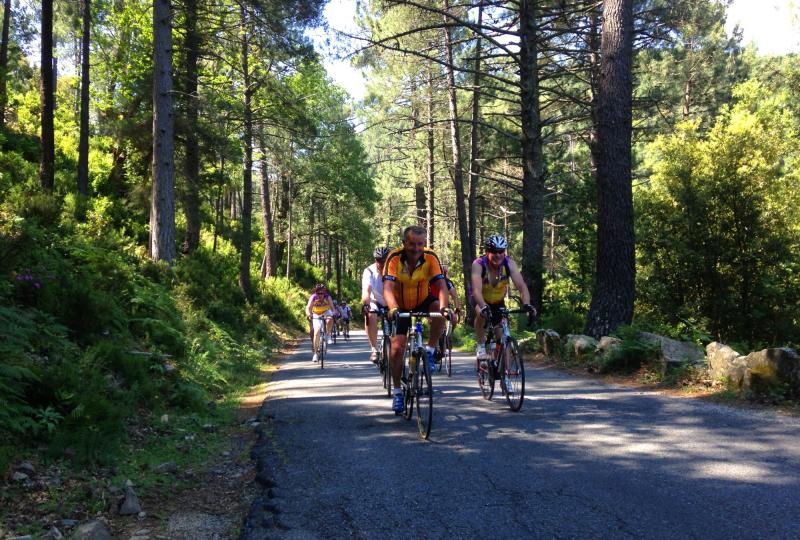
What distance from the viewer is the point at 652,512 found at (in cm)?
348

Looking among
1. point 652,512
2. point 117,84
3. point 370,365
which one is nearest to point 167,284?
point 370,365

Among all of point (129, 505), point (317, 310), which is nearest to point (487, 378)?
point (129, 505)

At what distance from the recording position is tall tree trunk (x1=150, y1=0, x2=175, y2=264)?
507 inches

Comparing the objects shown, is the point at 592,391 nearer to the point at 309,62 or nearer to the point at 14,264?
the point at 14,264

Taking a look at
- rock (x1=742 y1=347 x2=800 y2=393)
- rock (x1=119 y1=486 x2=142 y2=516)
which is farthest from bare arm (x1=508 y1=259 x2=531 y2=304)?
rock (x1=119 y1=486 x2=142 y2=516)

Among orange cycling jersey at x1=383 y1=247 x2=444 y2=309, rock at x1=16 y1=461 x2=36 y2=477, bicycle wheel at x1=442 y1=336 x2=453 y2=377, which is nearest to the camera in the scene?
rock at x1=16 y1=461 x2=36 y2=477

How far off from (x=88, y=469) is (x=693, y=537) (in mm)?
4244

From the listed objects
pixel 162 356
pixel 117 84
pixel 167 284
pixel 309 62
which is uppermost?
pixel 117 84

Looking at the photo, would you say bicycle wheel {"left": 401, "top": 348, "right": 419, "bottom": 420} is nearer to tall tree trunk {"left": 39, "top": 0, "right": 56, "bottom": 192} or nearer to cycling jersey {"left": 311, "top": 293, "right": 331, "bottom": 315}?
cycling jersey {"left": 311, "top": 293, "right": 331, "bottom": 315}

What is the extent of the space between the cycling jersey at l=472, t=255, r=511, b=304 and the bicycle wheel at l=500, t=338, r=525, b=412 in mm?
702

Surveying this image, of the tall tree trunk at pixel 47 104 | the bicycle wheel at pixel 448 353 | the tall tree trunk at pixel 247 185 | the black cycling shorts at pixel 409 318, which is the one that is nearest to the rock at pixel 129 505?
the black cycling shorts at pixel 409 318

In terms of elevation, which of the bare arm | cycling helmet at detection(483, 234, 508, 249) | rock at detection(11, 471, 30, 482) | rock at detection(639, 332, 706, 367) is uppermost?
cycling helmet at detection(483, 234, 508, 249)

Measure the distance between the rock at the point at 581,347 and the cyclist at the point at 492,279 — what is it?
3655mm

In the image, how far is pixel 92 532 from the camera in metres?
3.34
